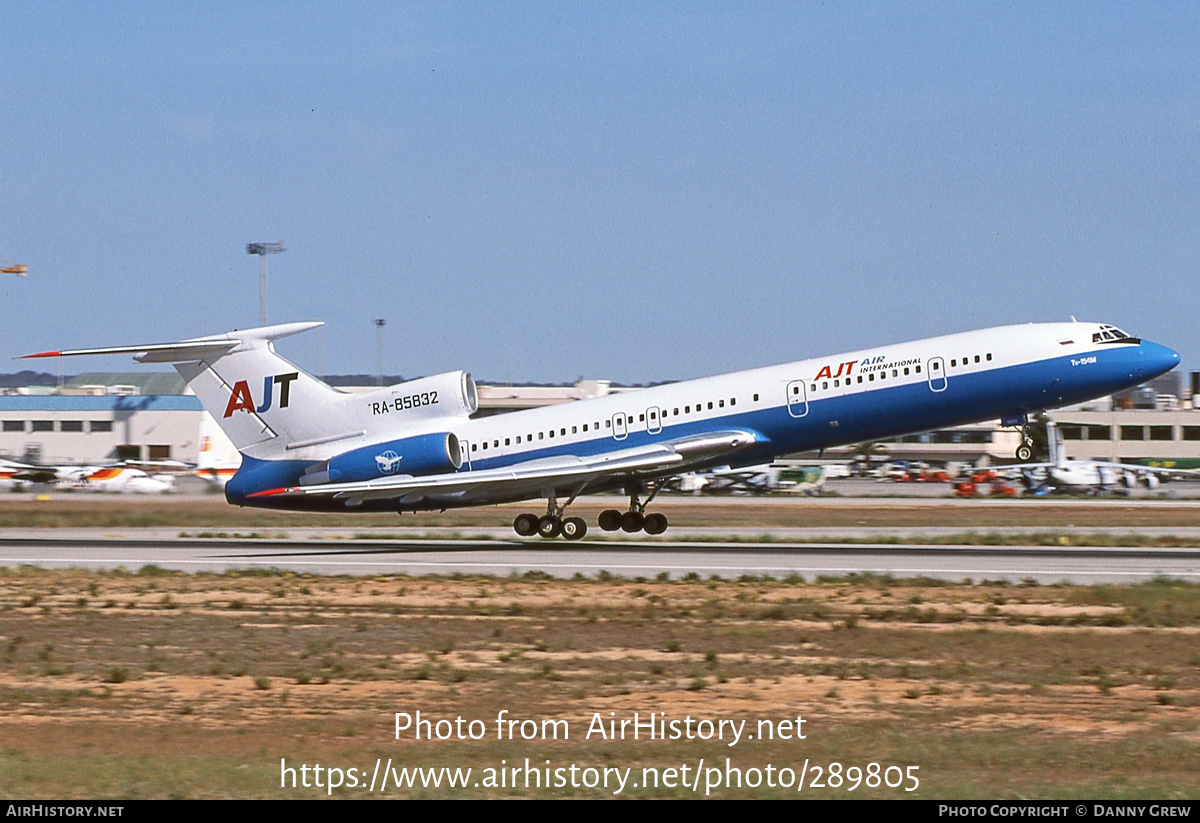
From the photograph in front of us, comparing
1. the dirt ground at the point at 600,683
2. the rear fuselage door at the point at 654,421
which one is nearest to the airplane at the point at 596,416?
the rear fuselage door at the point at 654,421

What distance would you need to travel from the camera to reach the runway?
29344 millimetres

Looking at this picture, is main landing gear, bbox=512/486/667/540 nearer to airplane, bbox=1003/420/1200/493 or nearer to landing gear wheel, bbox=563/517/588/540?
landing gear wheel, bbox=563/517/588/540

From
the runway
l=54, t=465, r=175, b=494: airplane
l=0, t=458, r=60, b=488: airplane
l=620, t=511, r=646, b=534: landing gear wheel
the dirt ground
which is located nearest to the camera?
the dirt ground

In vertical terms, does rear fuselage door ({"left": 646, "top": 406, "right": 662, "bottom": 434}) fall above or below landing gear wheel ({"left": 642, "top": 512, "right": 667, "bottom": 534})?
above

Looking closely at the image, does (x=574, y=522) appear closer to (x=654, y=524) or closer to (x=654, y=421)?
(x=654, y=524)

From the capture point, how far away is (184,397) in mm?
111938

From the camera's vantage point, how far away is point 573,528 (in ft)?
125

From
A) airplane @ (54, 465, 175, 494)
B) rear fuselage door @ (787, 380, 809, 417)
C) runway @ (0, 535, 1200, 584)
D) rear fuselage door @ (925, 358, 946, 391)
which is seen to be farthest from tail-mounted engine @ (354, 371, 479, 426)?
airplane @ (54, 465, 175, 494)

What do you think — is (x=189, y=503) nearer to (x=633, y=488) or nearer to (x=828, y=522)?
(x=633, y=488)

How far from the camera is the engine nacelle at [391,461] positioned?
37.0 meters

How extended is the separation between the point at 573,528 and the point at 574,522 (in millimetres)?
194

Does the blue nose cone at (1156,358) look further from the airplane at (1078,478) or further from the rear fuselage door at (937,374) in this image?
the airplane at (1078,478)

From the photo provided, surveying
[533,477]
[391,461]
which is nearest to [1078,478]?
[533,477]

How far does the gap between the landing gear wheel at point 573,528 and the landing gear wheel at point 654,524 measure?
200 centimetres
